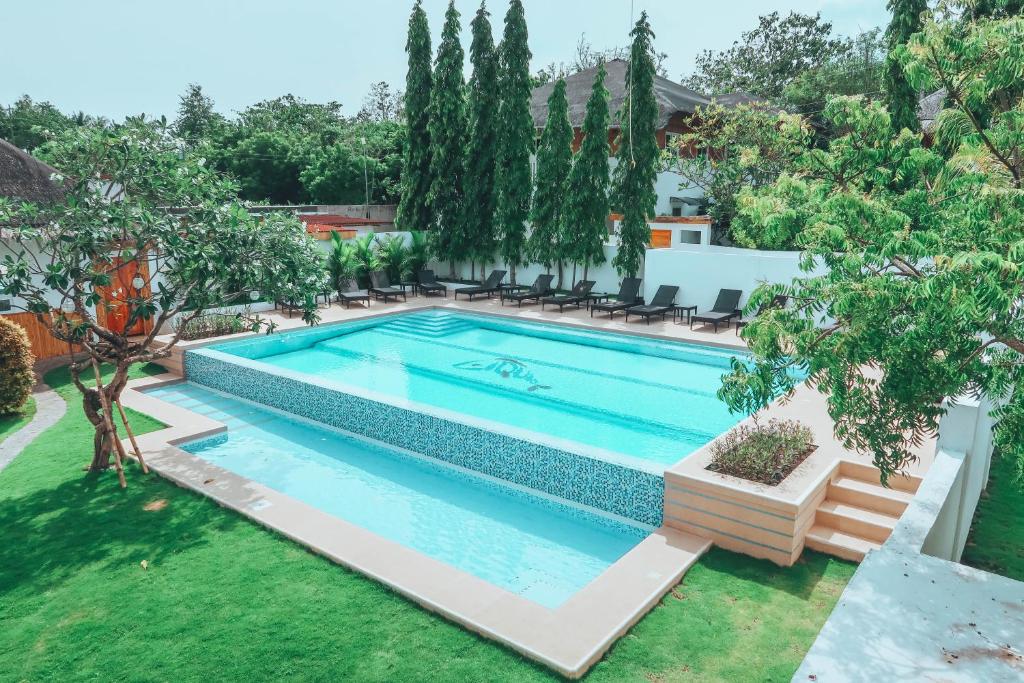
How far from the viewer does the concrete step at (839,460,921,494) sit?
7.30 m

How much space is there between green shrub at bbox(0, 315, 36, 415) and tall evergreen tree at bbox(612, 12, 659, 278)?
49.2 feet

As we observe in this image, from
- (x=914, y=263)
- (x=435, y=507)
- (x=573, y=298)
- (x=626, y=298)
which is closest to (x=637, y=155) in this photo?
(x=626, y=298)

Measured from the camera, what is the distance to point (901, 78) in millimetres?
20453

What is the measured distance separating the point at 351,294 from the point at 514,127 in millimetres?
→ 7200

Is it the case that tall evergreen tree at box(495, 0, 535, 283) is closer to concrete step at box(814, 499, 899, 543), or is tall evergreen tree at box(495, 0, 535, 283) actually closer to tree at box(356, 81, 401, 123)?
concrete step at box(814, 499, 899, 543)

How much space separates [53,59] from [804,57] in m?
55.5

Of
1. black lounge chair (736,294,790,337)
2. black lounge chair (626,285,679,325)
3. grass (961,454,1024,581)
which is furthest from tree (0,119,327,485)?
black lounge chair (626,285,679,325)

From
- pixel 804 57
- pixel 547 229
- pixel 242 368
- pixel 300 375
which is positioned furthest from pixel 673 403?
pixel 804 57

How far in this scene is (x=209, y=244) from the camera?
799 centimetres

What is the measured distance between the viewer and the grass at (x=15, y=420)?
403 inches

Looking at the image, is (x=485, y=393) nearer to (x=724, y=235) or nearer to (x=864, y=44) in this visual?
(x=724, y=235)

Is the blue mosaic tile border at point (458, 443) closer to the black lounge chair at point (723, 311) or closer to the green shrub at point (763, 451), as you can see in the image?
the green shrub at point (763, 451)

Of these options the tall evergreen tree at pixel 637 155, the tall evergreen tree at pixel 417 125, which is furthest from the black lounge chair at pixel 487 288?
the tall evergreen tree at pixel 417 125

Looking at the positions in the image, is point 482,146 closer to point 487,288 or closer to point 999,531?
point 487,288
